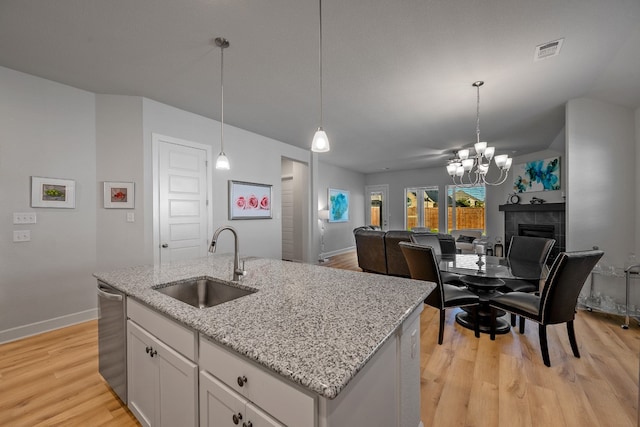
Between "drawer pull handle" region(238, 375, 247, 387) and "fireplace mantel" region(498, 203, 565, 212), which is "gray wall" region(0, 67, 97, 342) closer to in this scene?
"drawer pull handle" region(238, 375, 247, 387)

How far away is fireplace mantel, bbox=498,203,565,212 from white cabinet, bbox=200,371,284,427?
619 cm

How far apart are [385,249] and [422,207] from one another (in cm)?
404

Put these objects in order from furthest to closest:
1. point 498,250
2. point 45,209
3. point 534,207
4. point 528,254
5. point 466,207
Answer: point 466,207
point 498,250
point 534,207
point 528,254
point 45,209

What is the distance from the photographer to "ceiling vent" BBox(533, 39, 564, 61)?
2170 mm

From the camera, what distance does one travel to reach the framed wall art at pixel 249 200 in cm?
422

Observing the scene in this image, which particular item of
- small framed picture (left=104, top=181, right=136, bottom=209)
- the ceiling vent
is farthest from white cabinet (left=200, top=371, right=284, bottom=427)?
the ceiling vent

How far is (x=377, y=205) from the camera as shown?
30.0ft

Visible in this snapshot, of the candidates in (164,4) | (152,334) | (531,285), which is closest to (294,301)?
(152,334)

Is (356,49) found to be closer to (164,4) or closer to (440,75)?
(440,75)

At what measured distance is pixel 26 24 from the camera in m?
1.97

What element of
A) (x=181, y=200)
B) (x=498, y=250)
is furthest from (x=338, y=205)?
(x=181, y=200)

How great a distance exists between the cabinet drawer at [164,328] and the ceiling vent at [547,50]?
10.6 ft

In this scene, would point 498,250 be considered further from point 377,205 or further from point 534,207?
point 377,205

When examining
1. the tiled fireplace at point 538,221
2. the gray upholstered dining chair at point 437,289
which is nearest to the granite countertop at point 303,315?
the gray upholstered dining chair at point 437,289
